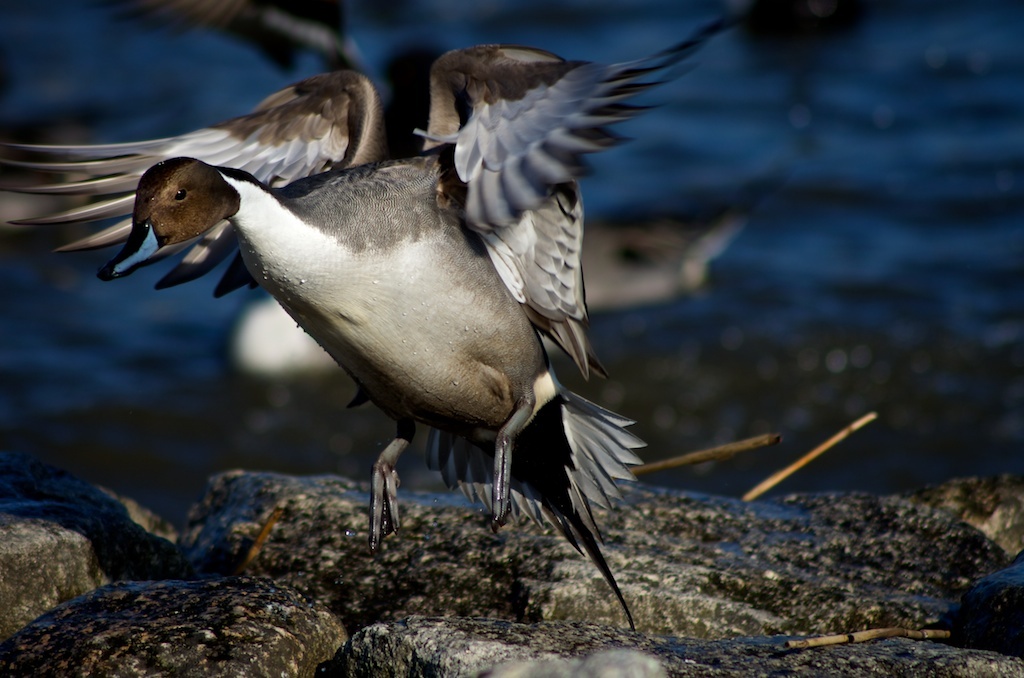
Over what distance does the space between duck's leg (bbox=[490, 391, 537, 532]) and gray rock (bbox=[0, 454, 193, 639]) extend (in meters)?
0.91

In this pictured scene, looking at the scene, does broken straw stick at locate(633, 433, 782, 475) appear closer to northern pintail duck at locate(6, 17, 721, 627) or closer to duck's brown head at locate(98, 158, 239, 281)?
northern pintail duck at locate(6, 17, 721, 627)

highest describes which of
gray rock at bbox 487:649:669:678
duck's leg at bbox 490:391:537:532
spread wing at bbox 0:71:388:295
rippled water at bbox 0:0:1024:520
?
spread wing at bbox 0:71:388:295

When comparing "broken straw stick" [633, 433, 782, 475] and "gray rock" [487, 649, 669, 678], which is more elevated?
"gray rock" [487, 649, 669, 678]

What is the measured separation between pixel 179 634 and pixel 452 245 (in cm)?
113

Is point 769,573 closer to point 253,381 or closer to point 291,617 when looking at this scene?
point 291,617

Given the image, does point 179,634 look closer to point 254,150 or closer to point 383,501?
point 383,501

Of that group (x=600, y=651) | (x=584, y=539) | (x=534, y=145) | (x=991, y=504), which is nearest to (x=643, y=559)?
(x=584, y=539)

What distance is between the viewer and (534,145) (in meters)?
2.75

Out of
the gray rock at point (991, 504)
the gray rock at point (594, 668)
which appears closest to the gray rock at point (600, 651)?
the gray rock at point (594, 668)

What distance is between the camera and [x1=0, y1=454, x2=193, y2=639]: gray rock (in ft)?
9.45

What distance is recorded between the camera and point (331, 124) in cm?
361

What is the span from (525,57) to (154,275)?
561cm

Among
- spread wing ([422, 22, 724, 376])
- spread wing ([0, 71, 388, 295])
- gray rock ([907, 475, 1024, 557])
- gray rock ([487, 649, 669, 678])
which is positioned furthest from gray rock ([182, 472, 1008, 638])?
gray rock ([487, 649, 669, 678])

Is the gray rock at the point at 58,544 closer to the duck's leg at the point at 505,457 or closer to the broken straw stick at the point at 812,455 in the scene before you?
the duck's leg at the point at 505,457
